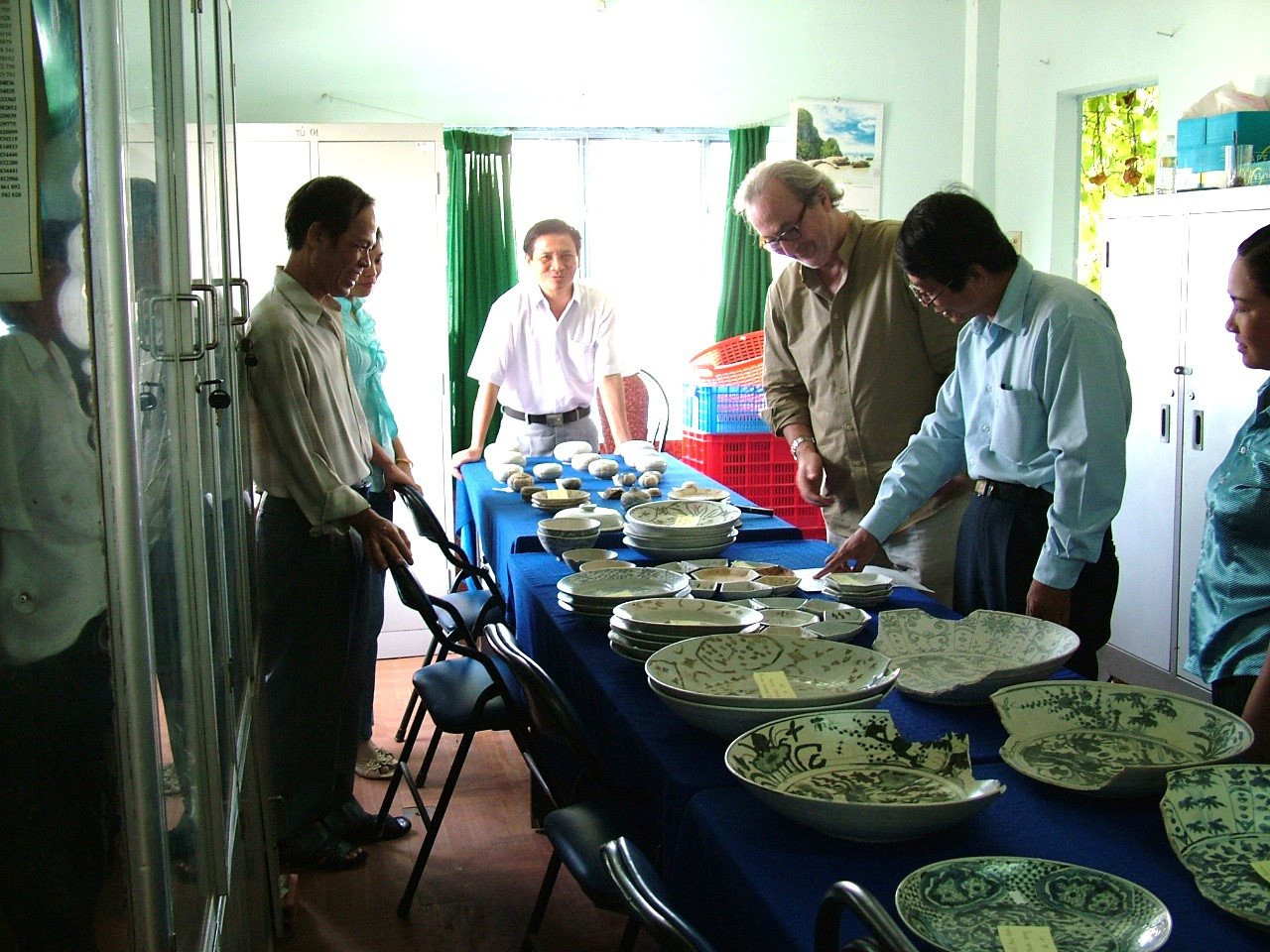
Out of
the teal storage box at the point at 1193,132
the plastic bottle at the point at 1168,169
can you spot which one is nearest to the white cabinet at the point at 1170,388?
the plastic bottle at the point at 1168,169

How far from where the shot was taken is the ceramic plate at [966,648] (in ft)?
6.15

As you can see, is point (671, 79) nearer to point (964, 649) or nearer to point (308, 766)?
point (308, 766)

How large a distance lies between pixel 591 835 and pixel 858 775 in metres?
0.71

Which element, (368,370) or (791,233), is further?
(368,370)

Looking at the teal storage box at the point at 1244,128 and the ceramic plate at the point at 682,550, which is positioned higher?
the teal storage box at the point at 1244,128

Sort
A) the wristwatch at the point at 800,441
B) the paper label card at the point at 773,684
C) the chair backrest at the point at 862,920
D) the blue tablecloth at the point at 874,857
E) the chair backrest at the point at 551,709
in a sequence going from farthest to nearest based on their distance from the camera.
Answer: the wristwatch at the point at 800,441
the chair backrest at the point at 551,709
the paper label card at the point at 773,684
the blue tablecloth at the point at 874,857
the chair backrest at the point at 862,920

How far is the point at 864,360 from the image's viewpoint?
3.36 metres

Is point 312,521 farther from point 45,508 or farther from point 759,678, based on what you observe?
point 45,508

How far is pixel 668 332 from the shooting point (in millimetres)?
6766

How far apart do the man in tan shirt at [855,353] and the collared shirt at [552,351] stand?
148 centimetres

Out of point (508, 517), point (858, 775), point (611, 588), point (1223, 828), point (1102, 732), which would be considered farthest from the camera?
point (508, 517)

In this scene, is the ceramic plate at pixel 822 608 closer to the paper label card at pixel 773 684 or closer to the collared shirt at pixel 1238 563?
the paper label card at pixel 773 684

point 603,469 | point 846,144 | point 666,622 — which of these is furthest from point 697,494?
point 846,144

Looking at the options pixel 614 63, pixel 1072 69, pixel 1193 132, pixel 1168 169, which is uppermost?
pixel 614 63
